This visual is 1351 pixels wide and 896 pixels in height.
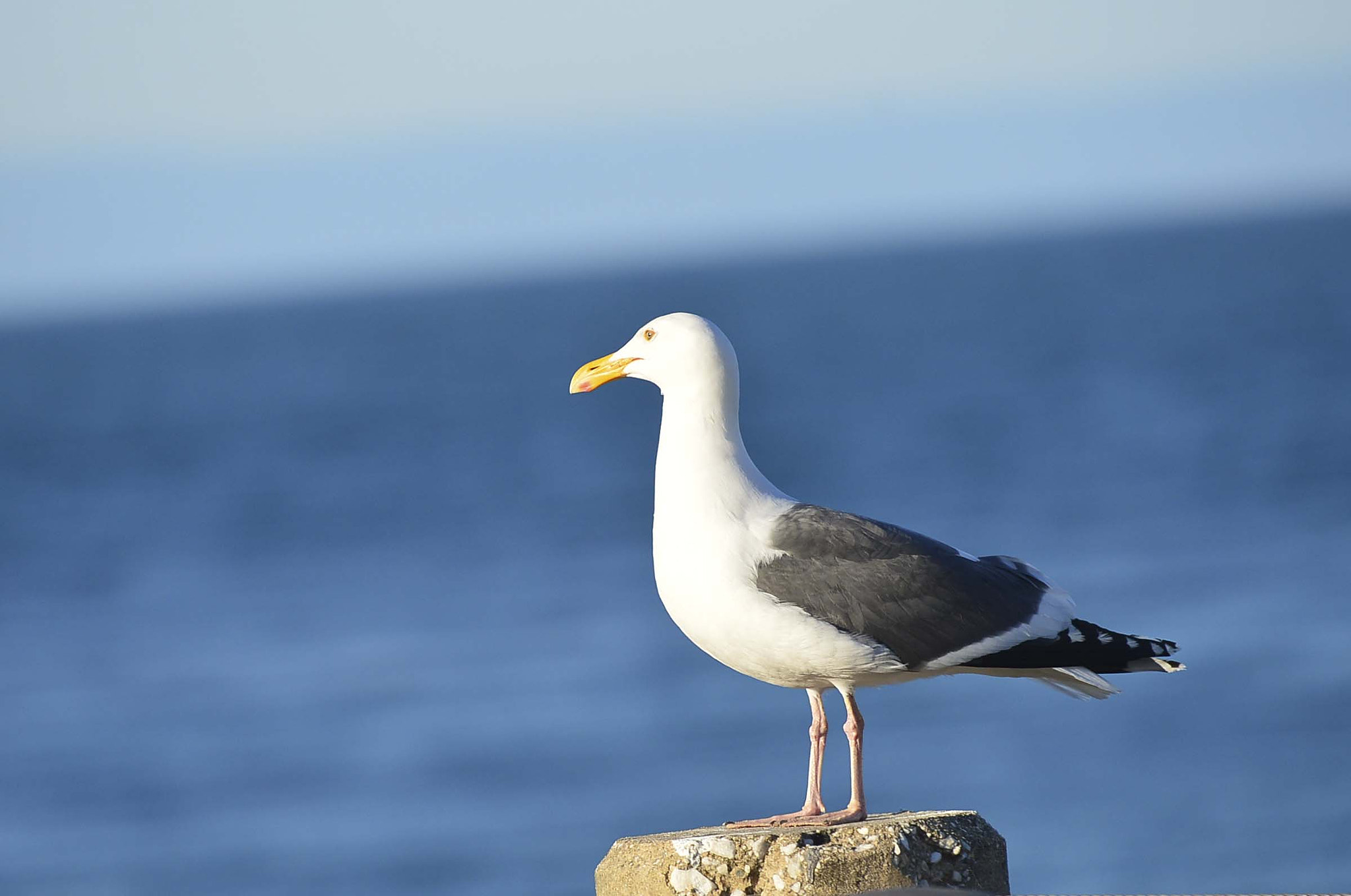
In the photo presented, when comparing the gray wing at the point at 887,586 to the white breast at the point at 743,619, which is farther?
the gray wing at the point at 887,586

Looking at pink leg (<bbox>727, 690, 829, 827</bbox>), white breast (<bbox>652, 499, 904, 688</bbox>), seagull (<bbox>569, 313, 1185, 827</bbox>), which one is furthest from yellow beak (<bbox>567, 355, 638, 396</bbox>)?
pink leg (<bbox>727, 690, 829, 827</bbox>)

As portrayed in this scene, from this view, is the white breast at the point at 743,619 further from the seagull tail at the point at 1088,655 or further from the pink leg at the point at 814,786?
the seagull tail at the point at 1088,655

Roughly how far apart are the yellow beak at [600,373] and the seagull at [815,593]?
125mm

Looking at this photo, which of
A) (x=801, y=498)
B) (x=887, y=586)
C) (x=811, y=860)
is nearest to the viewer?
(x=811, y=860)

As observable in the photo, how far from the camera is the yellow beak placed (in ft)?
22.3

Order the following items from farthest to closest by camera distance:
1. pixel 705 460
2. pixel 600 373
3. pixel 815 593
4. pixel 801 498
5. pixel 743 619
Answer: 1. pixel 801 498
2. pixel 600 373
3. pixel 705 460
4. pixel 815 593
5. pixel 743 619

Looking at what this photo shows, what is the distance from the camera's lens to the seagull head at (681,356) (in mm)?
6543

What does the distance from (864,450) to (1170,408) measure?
897 centimetres

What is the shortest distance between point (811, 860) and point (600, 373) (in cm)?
232

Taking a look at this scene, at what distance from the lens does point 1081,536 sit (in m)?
28.5

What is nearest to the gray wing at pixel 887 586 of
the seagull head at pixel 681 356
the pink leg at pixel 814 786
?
the pink leg at pixel 814 786

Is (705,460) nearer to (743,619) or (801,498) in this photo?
(743,619)

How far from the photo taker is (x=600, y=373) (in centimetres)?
687

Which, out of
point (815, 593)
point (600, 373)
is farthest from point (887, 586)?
point (600, 373)
